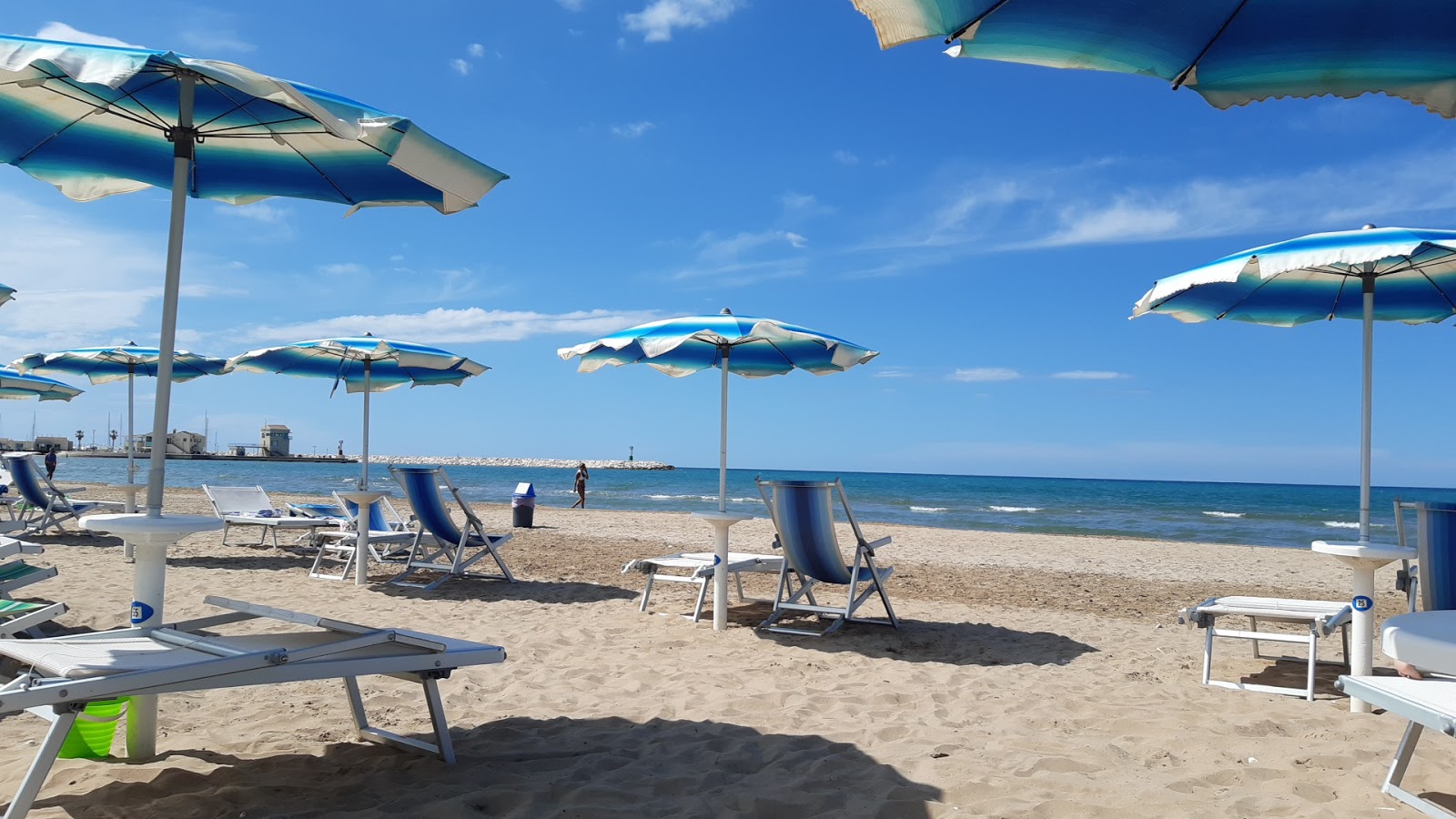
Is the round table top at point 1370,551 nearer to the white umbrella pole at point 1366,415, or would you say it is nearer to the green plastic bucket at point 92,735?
the white umbrella pole at point 1366,415

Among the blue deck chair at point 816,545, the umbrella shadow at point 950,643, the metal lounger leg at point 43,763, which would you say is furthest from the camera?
the blue deck chair at point 816,545

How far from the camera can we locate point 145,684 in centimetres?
227

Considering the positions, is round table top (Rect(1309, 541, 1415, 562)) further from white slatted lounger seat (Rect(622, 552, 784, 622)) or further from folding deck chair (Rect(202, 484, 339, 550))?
folding deck chair (Rect(202, 484, 339, 550))

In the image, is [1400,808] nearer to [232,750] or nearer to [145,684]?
[145,684]

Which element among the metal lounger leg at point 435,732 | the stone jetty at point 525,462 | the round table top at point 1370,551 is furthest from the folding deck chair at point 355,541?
the stone jetty at point 525,462

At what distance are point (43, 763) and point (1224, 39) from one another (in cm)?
369

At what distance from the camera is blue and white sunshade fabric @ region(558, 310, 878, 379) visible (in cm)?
584

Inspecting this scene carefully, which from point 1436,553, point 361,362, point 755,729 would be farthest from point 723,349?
point 361,362

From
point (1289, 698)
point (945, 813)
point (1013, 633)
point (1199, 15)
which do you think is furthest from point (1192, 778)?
point (1013, 633)

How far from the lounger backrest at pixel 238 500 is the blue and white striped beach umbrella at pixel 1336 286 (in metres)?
9.60

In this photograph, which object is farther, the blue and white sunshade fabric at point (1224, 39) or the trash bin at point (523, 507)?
the trash bin at point (523, 507)

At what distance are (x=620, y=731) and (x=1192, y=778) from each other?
2.00m

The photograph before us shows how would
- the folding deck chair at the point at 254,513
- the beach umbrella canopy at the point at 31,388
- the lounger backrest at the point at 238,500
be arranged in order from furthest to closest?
the beach umbrella canopy at the point at 31,388, the lounger backrest at the point at 238,500, the folding deck chair at the point at 254,513

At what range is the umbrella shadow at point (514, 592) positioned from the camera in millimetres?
6922
